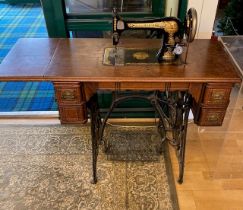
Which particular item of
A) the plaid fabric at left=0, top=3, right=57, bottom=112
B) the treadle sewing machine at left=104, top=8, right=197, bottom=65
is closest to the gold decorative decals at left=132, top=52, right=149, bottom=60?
the treadle sewing machine at left=104, top=8, right=197, bottom=65

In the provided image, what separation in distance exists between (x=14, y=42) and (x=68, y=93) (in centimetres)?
240

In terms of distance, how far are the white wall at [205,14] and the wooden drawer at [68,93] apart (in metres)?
0.99

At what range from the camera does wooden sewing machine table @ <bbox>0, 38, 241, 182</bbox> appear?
130cm

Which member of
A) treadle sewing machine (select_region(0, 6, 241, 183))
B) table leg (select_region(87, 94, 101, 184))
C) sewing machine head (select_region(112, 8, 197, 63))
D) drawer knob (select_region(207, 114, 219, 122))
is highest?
sewing machine head (select_region(112, 8, 197, 63))

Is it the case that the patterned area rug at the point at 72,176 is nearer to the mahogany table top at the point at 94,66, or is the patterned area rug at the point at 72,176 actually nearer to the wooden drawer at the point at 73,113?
the wooden drawer at the point at 73,113

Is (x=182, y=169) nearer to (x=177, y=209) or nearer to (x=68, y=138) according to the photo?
(x=177, y=209)

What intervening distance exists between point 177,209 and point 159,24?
1.10m

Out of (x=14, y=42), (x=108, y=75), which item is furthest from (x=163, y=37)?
(x=14, y=42)

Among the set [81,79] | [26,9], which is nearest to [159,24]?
[81,79]

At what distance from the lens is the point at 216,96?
1388mm

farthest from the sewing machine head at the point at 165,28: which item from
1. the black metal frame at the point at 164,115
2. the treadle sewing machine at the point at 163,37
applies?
the black metal frame at the point at 164,115

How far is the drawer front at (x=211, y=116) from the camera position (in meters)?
1.44

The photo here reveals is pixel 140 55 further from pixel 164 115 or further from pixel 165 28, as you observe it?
pixel 164 115

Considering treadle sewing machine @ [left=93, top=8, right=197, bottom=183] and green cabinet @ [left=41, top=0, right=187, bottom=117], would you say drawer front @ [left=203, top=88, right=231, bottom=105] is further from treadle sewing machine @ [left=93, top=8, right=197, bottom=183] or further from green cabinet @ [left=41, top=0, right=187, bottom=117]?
green cabinet @ [left=41, top=0, right=187, bottom=117]
